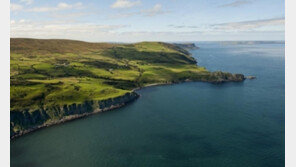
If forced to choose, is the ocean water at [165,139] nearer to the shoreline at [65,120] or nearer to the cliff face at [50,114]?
the shoreline at [65,120]

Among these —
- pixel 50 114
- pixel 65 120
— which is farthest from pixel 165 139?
pixel 50 114

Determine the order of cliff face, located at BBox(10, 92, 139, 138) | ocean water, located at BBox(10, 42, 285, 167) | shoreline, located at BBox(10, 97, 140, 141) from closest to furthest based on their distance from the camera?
ocean water, located at BBox(10, 42, 285, 167), shoreline, located at BBox(10, 97, 140, 141), cliff face, located at BBox(10, 92, 139, 138)

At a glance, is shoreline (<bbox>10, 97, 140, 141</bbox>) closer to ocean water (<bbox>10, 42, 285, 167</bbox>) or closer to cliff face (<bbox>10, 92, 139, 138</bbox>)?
cliff face (<bbox>10, 92, 139, 138</bbox>)

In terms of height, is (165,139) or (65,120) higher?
(65,120)

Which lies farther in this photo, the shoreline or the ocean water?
the shoreline

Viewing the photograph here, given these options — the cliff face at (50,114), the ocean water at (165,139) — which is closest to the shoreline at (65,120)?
the cliff face at (50,114)

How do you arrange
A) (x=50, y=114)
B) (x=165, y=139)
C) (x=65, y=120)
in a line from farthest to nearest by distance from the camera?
(x=50, y=114) → (x=65, y=120) → (x=165, y=139)

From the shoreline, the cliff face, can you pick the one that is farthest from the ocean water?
the cliff face

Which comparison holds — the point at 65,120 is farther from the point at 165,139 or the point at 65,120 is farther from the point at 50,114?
the point at 165,139

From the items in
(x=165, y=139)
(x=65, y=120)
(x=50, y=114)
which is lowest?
(x=165, y=139)
